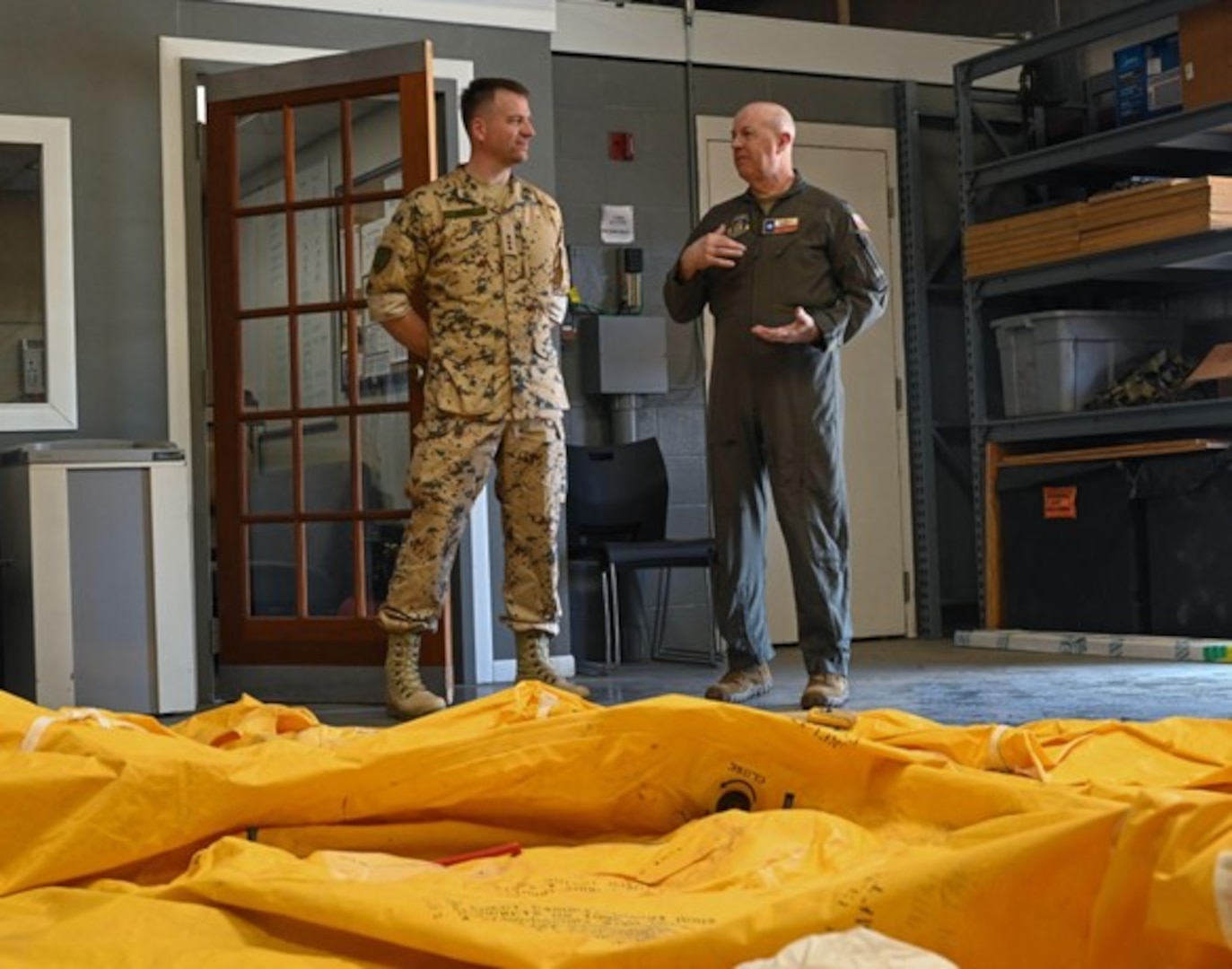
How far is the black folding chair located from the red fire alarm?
1.15 metres

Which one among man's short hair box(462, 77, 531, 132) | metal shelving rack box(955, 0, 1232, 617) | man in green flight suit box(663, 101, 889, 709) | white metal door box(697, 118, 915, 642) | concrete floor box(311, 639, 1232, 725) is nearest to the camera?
concrete floor box(311, 639, 1232, 725)

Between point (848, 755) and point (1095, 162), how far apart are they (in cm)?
591

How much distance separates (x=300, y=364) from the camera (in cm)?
579

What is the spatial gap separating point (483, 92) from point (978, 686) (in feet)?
7.41

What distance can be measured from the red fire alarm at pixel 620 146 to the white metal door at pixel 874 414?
2.63 ft

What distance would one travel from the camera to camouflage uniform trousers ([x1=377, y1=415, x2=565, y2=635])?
4883mm

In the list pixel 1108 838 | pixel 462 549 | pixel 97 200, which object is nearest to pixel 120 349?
pixel 97 200

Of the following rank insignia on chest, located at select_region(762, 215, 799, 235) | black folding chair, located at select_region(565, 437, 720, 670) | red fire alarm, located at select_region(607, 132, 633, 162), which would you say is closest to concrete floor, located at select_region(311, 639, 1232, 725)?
black folding chair, located at select_region(565, 437, 720, 670)

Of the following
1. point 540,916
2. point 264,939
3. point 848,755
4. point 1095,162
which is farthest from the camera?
point 1095,162

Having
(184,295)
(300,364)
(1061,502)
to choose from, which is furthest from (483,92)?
(1061,502)

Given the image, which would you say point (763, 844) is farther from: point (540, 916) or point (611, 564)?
point (611, 564)

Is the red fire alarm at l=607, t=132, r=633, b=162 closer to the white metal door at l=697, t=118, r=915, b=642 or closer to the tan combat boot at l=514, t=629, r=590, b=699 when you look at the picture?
the white metal door at l=697, t=118, r=915, b=642

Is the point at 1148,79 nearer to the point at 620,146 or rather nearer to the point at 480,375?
the point at 620,146

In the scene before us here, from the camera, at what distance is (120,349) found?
226 inches
